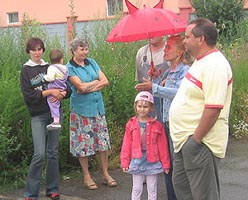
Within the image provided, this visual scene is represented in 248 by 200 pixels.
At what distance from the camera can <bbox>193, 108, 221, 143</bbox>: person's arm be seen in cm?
421

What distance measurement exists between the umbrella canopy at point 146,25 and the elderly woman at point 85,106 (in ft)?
3.25

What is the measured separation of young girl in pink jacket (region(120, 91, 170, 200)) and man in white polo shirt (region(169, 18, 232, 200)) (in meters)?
1.11

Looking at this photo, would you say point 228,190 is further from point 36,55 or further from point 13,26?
point 13,26

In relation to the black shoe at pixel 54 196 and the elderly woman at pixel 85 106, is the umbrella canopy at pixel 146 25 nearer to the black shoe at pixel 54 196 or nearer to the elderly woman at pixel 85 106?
the elderly woman at pixel 85 106

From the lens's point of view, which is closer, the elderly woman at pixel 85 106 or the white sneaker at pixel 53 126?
the white sneaker at pixel 53 126

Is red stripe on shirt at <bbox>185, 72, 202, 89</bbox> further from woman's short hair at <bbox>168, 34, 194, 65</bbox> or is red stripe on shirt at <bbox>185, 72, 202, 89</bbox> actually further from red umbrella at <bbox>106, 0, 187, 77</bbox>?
red umbrella at <bbox>106, 0, 187, 77</bbox>

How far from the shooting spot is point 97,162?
308 inches

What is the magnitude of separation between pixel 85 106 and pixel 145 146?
1249mm

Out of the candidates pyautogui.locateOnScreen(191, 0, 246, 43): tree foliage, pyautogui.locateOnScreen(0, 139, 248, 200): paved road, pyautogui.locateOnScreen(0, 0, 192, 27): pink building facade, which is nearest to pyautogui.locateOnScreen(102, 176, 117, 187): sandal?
pyautogui.locateOnScreen(0, 139, 248, 200): paved road

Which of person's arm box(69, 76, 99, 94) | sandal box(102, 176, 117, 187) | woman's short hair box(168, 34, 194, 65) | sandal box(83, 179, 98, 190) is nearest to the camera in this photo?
woman's short hair box(168, 34, 194, 65)

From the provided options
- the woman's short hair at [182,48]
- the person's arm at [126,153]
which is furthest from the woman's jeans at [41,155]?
the woman's short hair at [182,48]

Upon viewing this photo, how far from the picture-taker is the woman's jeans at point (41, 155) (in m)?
6.17

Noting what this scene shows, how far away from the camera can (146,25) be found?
5.55 metres

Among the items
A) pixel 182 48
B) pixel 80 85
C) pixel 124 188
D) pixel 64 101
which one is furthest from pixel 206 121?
pixel 64 101
